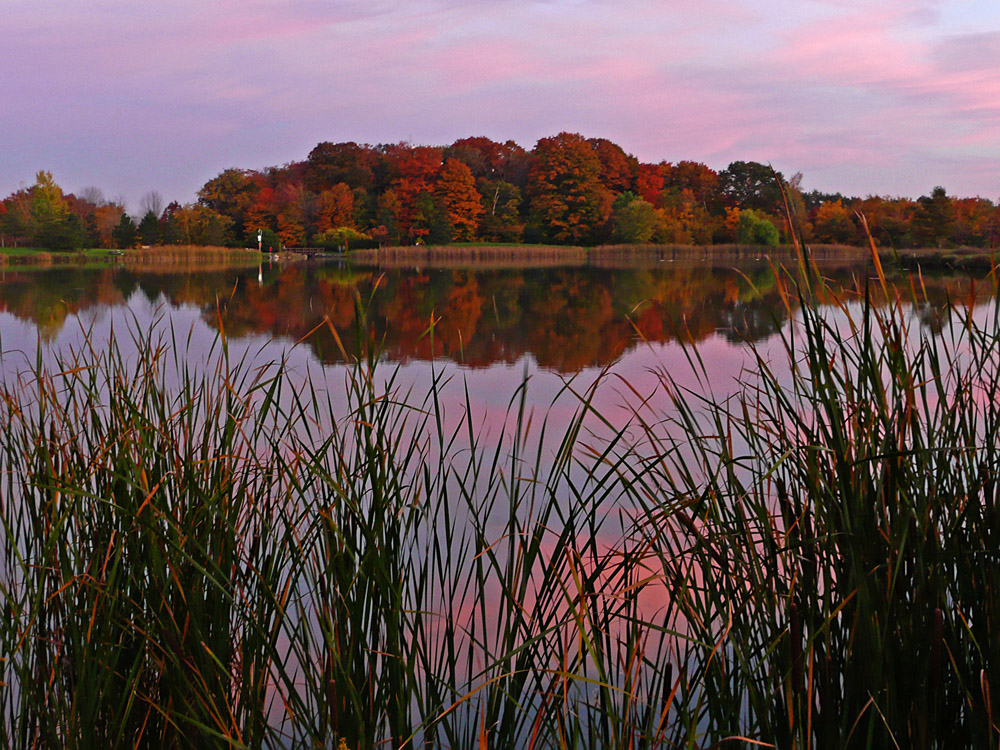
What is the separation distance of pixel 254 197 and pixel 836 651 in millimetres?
48121

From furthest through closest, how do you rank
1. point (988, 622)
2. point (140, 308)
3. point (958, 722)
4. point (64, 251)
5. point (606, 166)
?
point (606, 166) < point (64, 251) < point (140, 308) < point (958, 722) < point (988, 622)

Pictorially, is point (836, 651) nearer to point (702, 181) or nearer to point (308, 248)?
point (308, 248)

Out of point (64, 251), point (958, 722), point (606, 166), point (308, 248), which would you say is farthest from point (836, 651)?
point (606, 166)

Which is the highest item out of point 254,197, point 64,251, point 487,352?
point 254,197

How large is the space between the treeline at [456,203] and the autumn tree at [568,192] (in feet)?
0.25

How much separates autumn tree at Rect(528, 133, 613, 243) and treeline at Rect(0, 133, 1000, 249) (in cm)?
8

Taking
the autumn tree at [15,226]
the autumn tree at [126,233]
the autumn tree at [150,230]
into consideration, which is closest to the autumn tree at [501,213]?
the autumn tree at [150,230]

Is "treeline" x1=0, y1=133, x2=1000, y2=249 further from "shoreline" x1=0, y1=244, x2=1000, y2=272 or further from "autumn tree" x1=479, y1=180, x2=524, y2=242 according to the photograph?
"shoreline" x1=0, y1=244, x2=1000, y2=272

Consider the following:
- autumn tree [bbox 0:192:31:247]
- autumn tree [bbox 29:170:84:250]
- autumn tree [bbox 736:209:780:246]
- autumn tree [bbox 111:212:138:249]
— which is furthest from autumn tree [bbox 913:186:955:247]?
autumn tree [bbox 0:192:31:247]

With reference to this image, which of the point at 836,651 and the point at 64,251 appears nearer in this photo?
the point at 836,651

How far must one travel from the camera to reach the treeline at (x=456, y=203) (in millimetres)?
41000

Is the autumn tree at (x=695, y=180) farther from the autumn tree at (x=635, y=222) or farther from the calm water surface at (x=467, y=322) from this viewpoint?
the calm water surface at (x=467, y=322)

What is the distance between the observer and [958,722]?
4.38ft

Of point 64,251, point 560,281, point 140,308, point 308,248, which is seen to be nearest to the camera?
point 140,308
